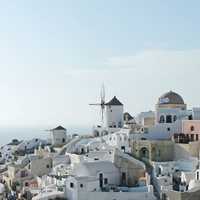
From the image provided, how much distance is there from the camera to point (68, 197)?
2761cm

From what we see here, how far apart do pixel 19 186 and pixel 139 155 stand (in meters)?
8.74

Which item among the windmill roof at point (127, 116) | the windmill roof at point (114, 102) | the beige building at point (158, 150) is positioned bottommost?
the beige building at point (158, 150)

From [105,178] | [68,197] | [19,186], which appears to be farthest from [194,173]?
[19,186]

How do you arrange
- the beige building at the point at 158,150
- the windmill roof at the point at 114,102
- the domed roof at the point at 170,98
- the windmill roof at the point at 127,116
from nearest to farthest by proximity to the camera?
the beige building at the point at 158,150 → the domed roof at the point at 170,98 → the windmill roof at the point at 114,102 → the windmill roof at the point at 127,116

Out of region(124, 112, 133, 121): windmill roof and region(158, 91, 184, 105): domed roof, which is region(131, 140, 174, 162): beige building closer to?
region(158, 91, 184, 105): domed roof

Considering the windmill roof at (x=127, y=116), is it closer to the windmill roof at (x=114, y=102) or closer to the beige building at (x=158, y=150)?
the windmill roof at (x=114, y=102)

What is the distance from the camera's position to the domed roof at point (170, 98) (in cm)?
3938

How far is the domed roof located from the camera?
39375 millimetres

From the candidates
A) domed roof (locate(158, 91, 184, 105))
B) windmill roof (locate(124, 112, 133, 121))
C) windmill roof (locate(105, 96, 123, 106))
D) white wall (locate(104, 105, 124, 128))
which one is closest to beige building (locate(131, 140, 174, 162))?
domed roof (locate(158, 91, 184, 105))

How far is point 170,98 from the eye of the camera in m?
39.6

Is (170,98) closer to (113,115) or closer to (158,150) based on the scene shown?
(113,115)

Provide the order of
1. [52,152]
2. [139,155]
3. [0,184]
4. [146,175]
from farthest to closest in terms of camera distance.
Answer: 1. [52,152]
2. [0,184]
3. [139,155]
4. [146,175]

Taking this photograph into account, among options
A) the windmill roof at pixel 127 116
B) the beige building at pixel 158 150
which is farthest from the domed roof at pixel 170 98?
the beige building at pixel 158 150

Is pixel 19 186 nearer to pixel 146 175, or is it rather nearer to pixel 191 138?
pixel 146 175
